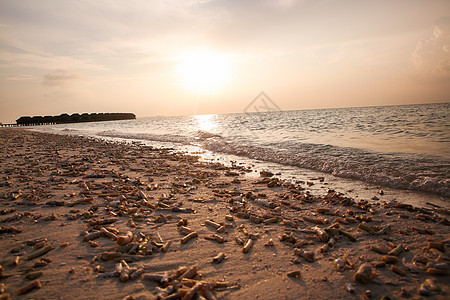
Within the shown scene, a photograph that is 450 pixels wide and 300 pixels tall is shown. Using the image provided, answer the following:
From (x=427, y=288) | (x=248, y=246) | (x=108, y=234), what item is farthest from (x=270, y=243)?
(x=108, y=234)

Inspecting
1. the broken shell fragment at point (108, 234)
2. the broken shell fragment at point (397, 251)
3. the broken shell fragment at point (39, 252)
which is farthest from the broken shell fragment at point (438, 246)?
the broken shell fragment at point (39, 252)

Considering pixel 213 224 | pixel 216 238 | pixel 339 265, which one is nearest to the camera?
pixel 339 265

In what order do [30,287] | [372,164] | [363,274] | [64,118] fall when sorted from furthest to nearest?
[64,118] → [372,164] → [363,274] → [30,287]

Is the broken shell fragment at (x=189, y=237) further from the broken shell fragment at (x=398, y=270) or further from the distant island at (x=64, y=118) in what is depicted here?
the distant island at (x=64, y=118)

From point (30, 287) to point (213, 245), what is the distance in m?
2.33

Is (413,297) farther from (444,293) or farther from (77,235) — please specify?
(77,235)

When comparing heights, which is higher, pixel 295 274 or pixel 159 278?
pixel 159 278

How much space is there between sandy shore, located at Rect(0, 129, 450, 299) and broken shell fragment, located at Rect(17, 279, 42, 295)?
1 cm

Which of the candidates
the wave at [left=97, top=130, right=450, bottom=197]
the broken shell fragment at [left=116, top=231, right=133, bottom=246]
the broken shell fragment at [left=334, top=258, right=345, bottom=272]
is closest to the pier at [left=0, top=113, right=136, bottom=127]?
the wave at [left=97, top=130, right=450, bottom=197]

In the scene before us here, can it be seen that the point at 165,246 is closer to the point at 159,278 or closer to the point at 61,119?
the point at 159,278

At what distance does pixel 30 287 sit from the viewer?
260 centimetres

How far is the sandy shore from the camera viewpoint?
273cm

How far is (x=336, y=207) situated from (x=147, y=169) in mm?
7352

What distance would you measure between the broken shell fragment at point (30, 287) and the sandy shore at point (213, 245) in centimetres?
1
